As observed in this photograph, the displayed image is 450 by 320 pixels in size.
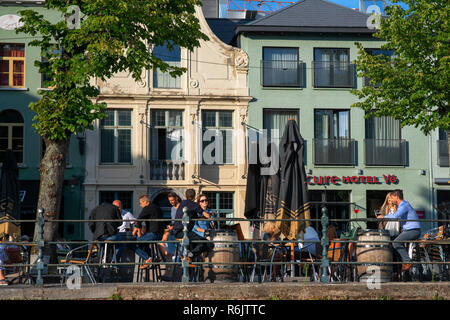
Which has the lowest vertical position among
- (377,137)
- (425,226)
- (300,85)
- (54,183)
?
(425,226)

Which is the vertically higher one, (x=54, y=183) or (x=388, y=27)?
(x=388, y=27)

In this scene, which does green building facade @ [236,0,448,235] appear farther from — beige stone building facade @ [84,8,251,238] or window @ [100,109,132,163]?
window @ [100,109,132,163]

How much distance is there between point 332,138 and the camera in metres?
30.1

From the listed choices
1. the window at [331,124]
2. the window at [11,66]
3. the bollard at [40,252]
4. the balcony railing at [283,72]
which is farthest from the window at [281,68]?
the bollard at [40,252]

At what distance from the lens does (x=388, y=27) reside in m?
22.8

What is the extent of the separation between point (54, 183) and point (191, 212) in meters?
4.58

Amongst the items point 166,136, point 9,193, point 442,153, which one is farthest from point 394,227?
point 442,153

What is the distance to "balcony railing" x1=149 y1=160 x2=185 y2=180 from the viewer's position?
2878 centimetres

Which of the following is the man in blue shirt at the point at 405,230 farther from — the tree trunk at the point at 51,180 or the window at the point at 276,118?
the window at the point at 276,118

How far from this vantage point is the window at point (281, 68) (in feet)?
98.5

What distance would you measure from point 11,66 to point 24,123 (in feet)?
8.00

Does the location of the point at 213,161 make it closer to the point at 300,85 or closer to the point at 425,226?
the point at 300,85

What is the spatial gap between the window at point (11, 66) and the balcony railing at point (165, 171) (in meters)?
6.29

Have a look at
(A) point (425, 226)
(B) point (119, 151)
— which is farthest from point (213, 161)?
(A) point (425, 226)
